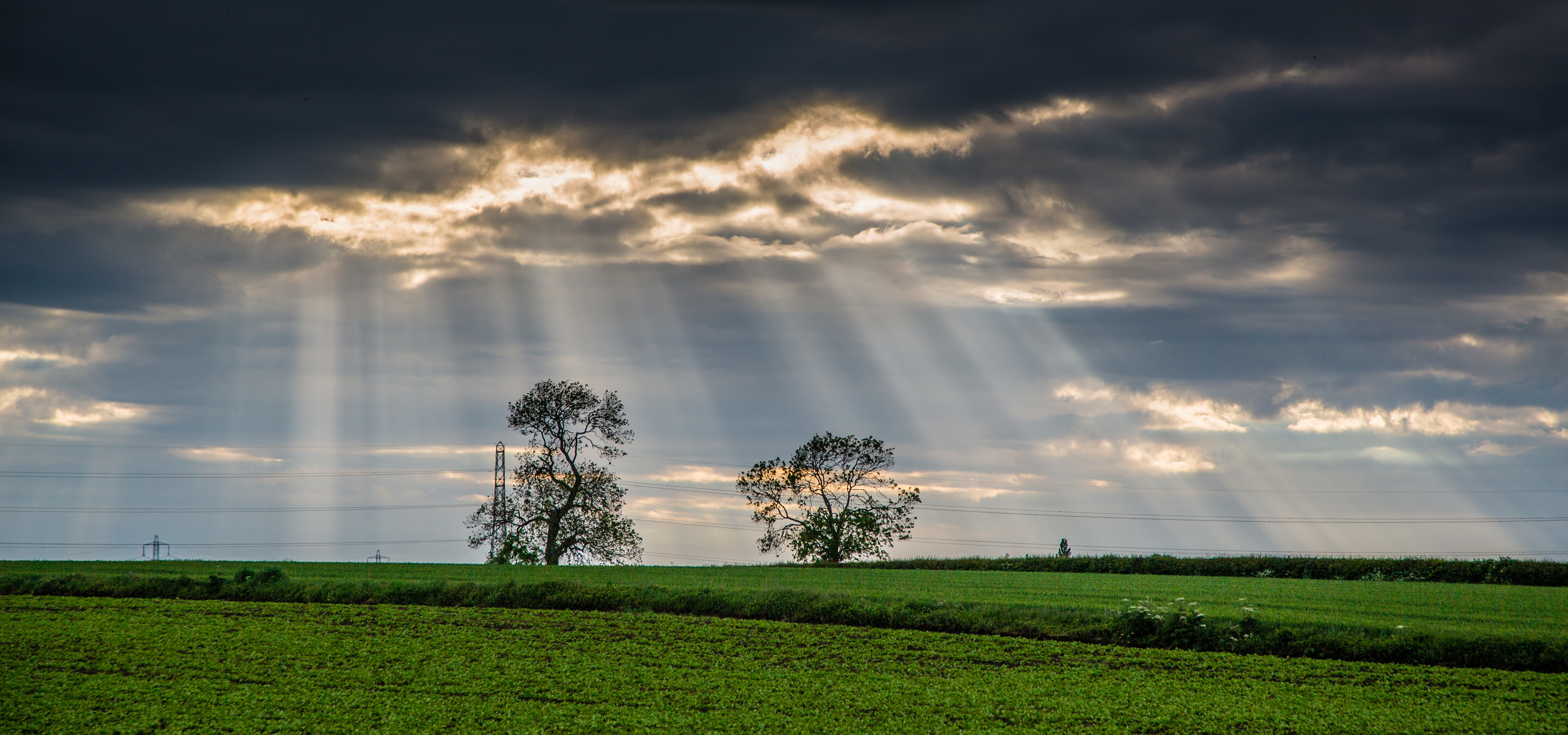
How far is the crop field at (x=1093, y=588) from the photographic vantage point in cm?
2545

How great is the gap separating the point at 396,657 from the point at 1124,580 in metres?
33.0

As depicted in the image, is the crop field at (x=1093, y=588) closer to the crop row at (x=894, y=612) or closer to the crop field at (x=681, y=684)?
the crop row at (x=894, y=612)

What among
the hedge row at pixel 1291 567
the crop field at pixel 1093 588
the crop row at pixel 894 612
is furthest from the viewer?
the hedge row at pixel 1291 567

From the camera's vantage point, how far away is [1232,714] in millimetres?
16328

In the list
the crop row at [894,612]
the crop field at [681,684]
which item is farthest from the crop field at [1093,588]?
the crop field at [681,684]

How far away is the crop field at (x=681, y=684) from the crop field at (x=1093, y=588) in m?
5.21

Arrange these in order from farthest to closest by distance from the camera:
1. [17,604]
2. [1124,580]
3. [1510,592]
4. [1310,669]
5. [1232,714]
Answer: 1. [1124,580]
2. [1510,592]
3. [17,604]
4. [1310,669]
5. [1232,714]

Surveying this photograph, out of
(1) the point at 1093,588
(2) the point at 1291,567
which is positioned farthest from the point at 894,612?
(2) the point at 1291,567

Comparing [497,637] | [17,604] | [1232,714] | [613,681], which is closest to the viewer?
[1232,714]

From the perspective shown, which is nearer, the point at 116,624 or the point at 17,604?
the point at 116,624

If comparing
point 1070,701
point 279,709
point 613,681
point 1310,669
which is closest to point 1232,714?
point 1070,701

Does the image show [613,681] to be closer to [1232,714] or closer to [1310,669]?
[1232,714]

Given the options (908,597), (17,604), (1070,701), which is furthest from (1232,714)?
(17,604)

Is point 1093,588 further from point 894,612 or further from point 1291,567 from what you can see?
point 1291,567
